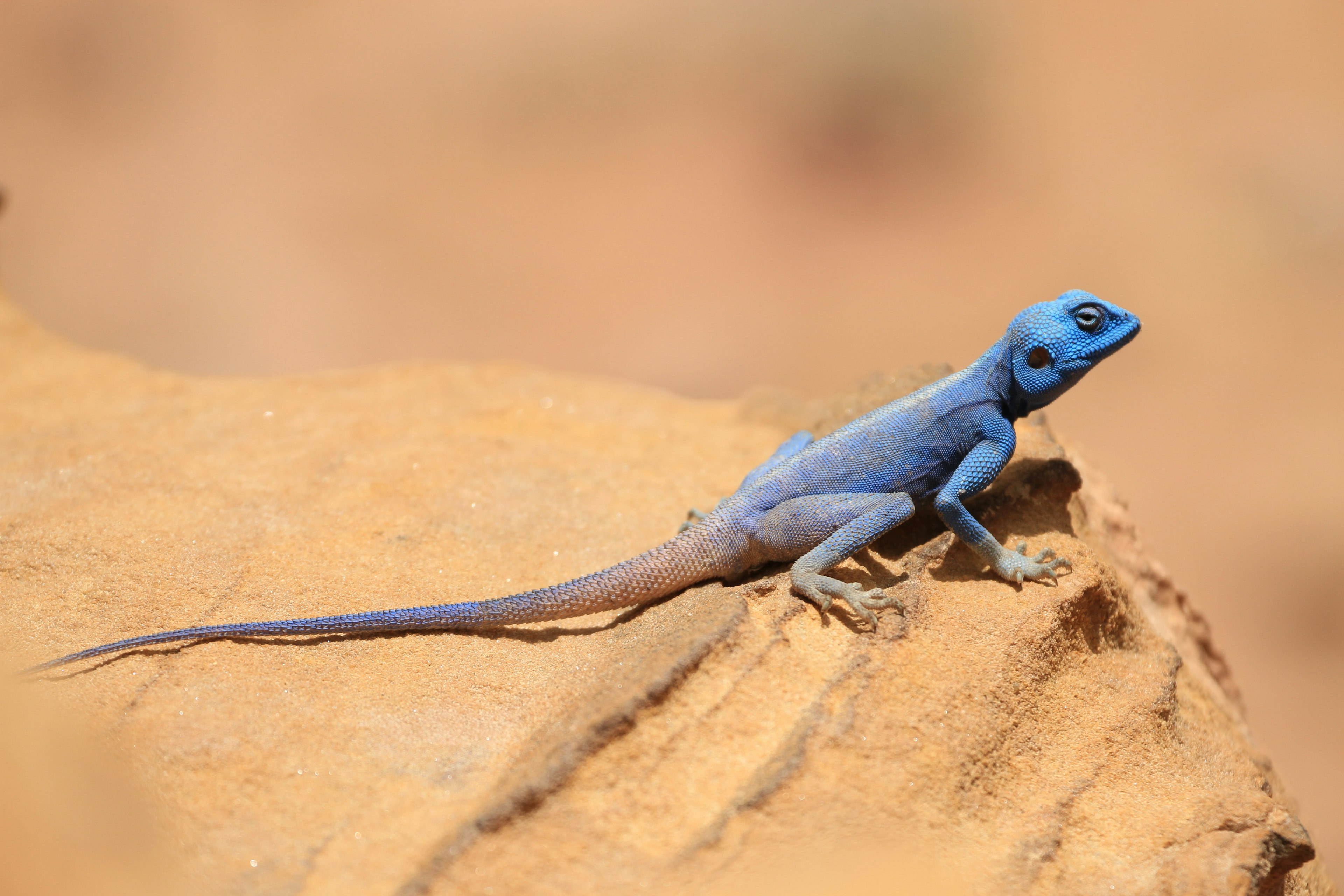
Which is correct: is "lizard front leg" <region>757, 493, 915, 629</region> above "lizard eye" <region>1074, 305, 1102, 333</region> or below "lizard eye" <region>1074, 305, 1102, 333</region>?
below

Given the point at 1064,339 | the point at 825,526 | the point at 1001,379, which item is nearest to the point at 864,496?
the point at 825,526

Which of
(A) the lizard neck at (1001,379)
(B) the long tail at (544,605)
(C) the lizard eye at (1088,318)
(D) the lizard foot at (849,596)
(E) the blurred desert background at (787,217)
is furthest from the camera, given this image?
(E) the blurred desert background at (787,217)

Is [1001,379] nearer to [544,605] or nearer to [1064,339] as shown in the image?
[1064,339]

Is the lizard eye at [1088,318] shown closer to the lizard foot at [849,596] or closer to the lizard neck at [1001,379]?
the lizard neck at [1001,379]

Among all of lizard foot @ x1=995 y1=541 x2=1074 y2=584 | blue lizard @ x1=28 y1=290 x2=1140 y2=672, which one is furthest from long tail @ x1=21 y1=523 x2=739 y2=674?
lizard foot @ x1=995 y1=541 x2=1074 y2=584

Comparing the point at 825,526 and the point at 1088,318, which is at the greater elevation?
the point at 1088,318

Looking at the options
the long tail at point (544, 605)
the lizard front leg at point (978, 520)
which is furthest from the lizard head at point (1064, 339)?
the long tail at point (544, 605)

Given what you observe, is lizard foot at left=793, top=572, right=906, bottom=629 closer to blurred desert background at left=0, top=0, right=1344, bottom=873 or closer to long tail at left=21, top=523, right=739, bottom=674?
→ long tail at left=21, top=523, right=739, bottom=674
